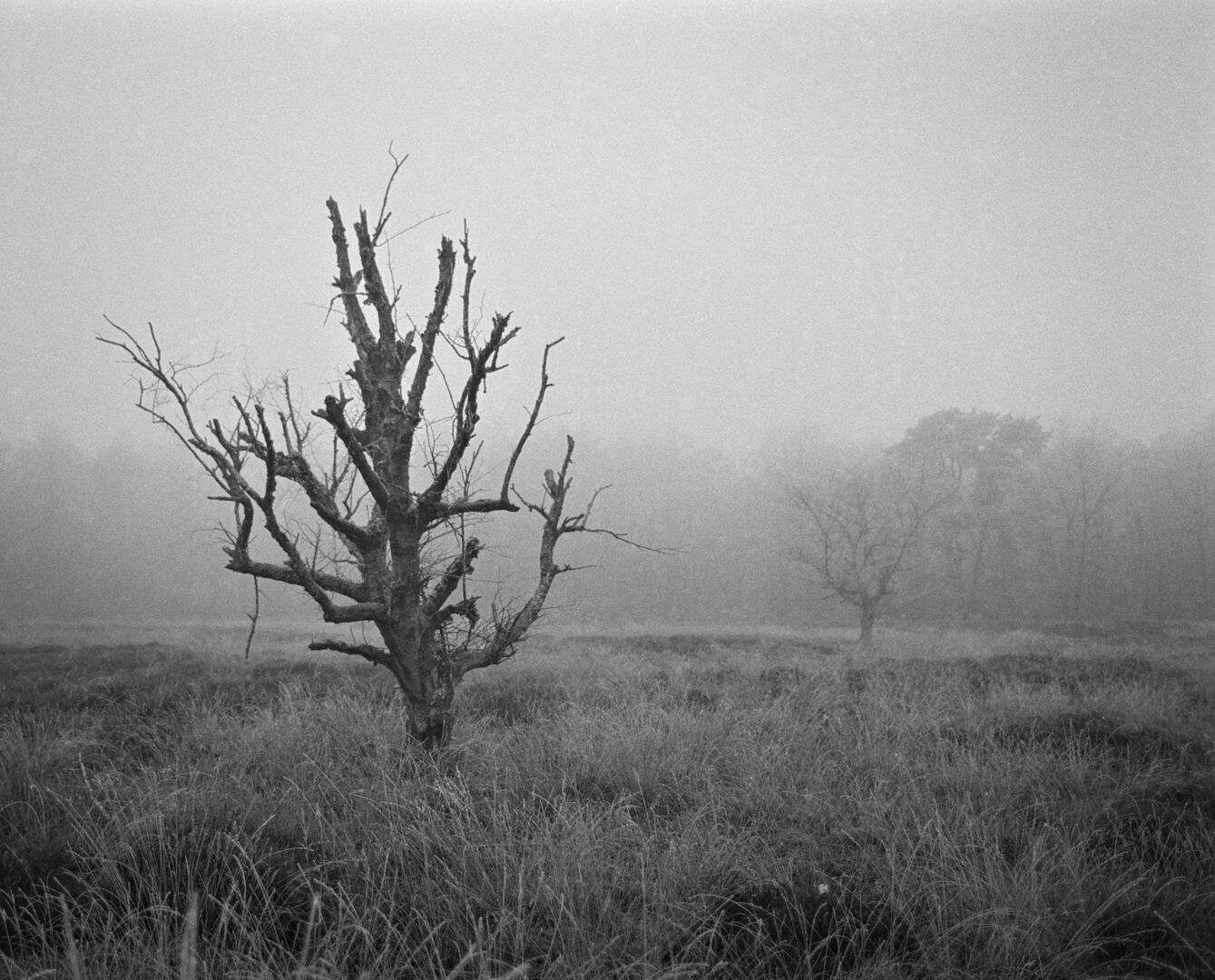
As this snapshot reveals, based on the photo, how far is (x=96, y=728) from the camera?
6152 mm

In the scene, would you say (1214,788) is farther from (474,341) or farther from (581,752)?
(474,341)

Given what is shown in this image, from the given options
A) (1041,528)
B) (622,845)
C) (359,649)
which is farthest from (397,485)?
(1041,528)

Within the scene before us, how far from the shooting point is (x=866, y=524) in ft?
62.6

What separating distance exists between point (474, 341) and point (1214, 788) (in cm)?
595

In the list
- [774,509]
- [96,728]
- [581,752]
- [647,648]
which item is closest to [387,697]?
[96,728]

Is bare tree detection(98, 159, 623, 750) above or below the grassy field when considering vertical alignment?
above

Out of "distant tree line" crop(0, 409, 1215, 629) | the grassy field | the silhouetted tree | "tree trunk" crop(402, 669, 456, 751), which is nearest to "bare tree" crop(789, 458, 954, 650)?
"distant tree line" crop(0, 409, 1215, 629)

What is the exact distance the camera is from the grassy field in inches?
88.9

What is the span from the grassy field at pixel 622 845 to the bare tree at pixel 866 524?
40.1 feet

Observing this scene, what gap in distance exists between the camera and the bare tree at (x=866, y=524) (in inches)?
748

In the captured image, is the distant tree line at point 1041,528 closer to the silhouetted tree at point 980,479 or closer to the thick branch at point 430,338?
the silhouetted tree at point 980,479

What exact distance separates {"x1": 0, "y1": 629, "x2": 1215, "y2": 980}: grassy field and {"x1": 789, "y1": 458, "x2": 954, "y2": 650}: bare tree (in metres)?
12.2

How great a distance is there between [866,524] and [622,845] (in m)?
18.1

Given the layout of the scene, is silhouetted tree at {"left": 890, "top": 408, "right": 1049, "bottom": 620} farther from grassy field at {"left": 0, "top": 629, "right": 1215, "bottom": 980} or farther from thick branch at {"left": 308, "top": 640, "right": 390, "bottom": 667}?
thick branch at {"left": 308, "top": 640, "right": 390, "bottom": 667}
